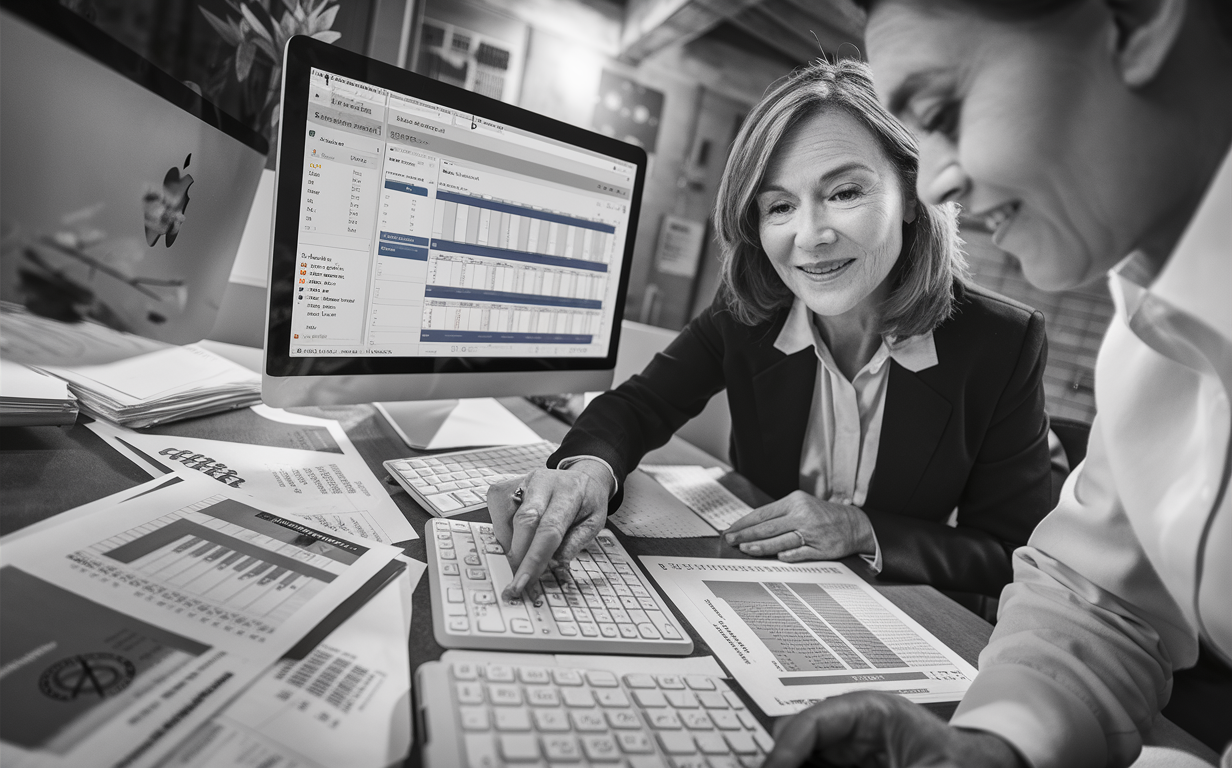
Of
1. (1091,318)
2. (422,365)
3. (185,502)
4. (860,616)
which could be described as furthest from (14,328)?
(1091,318)

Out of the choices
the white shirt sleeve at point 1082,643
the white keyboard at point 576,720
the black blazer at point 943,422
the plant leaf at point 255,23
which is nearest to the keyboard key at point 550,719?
the white keyboard at point 576,720

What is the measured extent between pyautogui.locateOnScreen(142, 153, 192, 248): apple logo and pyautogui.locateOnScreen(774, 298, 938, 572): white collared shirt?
0.97m

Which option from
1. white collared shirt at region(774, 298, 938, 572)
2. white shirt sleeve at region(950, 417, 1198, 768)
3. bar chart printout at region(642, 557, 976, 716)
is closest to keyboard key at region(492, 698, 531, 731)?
bar chart printout at region(642, 557, 976, 716)

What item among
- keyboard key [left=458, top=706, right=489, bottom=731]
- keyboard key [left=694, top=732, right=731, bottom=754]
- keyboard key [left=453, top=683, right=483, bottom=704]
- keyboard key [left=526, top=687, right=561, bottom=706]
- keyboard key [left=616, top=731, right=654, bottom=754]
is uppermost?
keyboard key [left=453, top=683, right=483, bottom=704]

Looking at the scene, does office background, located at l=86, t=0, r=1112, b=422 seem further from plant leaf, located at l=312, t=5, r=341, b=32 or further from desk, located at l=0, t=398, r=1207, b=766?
desk, located at l=0, t=398, r=1207, b=766

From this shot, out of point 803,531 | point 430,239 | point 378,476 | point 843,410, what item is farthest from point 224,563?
point 843,410

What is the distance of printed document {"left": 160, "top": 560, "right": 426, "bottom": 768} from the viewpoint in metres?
0.37

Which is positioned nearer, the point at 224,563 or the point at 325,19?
the point at 224,563

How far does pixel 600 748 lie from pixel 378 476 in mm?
538

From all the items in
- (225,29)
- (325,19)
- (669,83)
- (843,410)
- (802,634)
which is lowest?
(802,634)

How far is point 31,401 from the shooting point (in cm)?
74

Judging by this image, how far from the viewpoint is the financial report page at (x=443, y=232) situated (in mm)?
840

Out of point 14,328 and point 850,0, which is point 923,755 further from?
point 14,328

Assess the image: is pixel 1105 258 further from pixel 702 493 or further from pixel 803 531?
pixel 702 493
